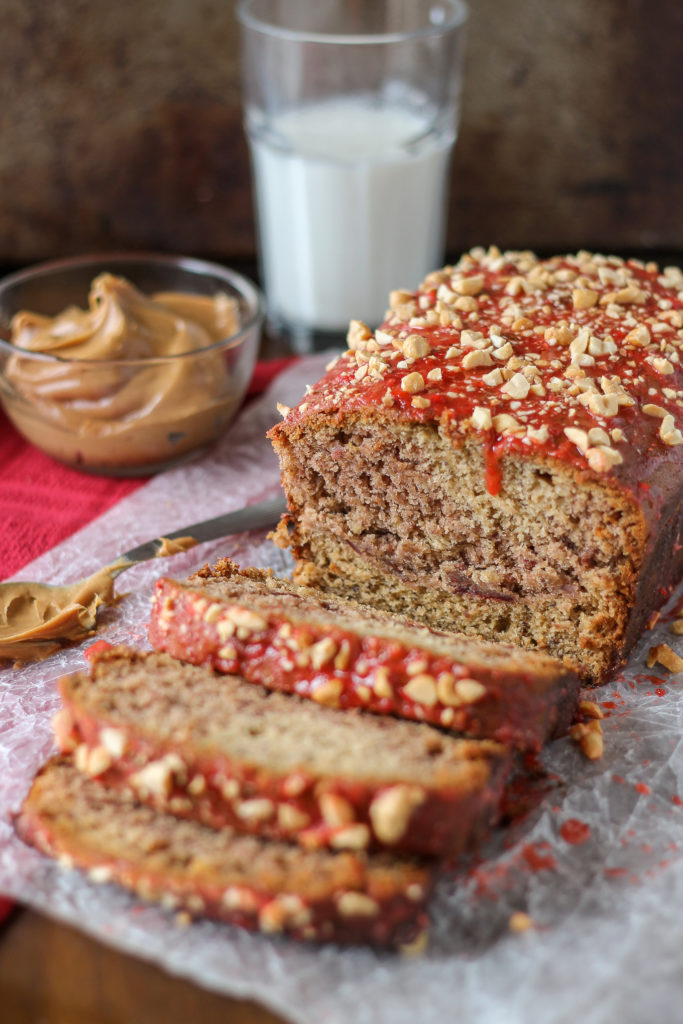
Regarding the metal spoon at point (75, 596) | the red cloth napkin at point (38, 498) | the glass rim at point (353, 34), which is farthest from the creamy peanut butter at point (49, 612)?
the glass rim at point (353, 34)

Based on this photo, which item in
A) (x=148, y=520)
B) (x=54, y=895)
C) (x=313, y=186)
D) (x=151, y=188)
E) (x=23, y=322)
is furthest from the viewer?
(x=151, y=188)

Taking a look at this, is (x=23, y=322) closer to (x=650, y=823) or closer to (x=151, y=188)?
(x=151, y=188)

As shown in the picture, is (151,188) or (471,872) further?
(151,188)

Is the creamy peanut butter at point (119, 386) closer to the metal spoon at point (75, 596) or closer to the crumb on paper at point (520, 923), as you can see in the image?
the metal spoon at point (75, 596)

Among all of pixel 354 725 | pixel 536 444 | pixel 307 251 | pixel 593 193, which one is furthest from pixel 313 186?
pixel 354 725

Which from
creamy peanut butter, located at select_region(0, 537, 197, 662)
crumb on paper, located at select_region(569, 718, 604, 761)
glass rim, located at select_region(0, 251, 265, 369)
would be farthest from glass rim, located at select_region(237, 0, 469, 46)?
crumb on paper, located at select_region(569, 718, 604, 761)

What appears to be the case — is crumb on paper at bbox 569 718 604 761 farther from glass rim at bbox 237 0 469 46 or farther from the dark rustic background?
the dark rustic background

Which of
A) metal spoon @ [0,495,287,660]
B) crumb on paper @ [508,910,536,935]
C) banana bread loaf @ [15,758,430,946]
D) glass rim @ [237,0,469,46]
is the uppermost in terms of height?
glass rim @ [237,0,469,46]
